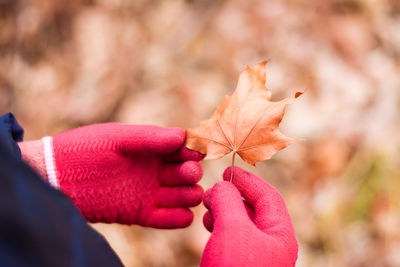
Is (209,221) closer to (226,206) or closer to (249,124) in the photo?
(226,206)

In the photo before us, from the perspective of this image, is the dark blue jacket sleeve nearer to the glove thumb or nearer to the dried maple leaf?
the glove thumb

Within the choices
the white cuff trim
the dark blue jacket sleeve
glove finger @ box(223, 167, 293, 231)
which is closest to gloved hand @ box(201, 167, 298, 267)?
glove finger @ box(223, 167, 293, 231)

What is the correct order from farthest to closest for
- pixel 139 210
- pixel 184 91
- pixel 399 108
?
1. pixel 184 91
2. pixel 399 108
3. pixel 139 210

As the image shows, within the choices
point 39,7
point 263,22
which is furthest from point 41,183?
point 39,7

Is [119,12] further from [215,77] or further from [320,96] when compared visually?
[320,96]

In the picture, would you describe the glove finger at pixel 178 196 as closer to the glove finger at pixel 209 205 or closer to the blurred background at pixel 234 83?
the glove finger at pixel 209 205

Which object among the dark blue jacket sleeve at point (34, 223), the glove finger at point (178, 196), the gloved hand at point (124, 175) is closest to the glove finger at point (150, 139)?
the gloved hand at point (124, 175)
